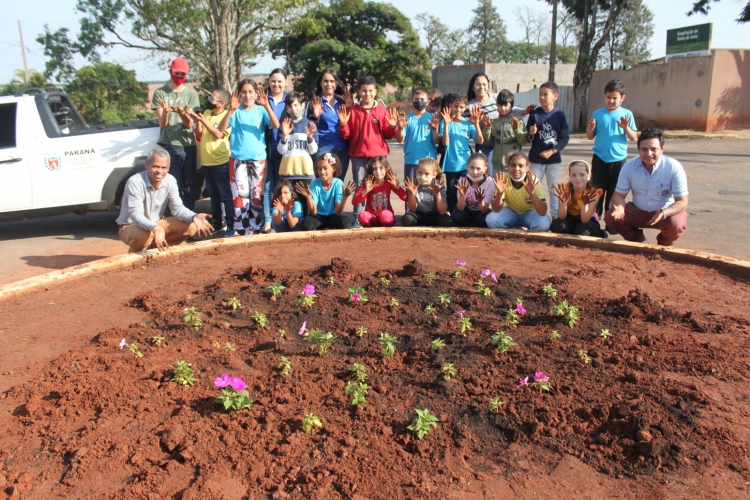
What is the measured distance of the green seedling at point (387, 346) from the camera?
3.86 meters

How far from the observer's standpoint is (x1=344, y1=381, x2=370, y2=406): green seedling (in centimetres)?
329

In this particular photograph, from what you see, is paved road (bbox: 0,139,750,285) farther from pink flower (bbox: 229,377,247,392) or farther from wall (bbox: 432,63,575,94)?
wall (bbox: 432,63,575,94)

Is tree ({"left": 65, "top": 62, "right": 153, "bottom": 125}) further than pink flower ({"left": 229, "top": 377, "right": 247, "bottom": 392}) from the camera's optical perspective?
Yes

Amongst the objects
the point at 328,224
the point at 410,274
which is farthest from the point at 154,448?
the point at 328,224

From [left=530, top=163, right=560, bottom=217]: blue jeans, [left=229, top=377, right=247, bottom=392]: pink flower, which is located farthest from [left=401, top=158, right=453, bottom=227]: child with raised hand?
[left=229, top=377, right=247, bottom=392]: pink flower

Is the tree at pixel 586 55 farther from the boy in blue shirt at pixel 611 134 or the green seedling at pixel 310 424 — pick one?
the green seedling at pixel 310 424

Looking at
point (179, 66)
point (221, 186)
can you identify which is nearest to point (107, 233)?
point (221, 186)

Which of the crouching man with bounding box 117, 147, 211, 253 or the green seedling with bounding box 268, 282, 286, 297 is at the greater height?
the crouching man with bounding box 117, 147, 211, 253

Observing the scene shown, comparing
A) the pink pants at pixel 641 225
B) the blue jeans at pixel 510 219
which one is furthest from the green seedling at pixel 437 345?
the blue jeans at pixel 510 219

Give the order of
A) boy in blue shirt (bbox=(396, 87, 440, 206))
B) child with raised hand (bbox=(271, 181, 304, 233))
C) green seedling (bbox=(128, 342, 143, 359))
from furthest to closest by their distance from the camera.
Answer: boy in blue shirt (bbox=(396, 87, 440, 206)) → child with raised hand (bbox=(271, 181, 304, 233)) → green seedling (bbox=(128, 342, 143, 359))

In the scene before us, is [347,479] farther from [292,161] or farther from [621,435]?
[292,161]

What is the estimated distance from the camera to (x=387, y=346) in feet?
12.7

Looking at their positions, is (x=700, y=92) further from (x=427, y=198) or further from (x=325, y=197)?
(x=325, y=197)

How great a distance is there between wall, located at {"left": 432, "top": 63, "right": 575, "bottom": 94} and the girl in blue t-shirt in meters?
32.8
